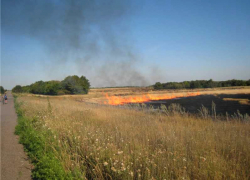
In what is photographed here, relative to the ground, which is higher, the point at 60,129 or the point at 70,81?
the point at 70,81

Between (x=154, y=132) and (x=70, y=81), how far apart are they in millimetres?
50809

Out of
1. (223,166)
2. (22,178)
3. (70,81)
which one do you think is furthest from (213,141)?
(70,81)

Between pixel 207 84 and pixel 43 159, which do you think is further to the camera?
pixel 207 84

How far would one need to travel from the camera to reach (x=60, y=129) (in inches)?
244

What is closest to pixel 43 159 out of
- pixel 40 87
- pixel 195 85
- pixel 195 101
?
pixel 195 101

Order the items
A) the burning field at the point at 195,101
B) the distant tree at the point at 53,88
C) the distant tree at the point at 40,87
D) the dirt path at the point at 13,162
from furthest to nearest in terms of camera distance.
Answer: the distant tree at the point at 40,87, the distant tree at the point at 53,88, the burning field at the point at 195,101, the dirt path at the point at 13,162

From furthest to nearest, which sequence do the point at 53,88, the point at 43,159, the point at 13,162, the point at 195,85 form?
the point at 195,85
the point at 53,88
the point at 13,162
the point at 43,159

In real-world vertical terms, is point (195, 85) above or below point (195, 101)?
above

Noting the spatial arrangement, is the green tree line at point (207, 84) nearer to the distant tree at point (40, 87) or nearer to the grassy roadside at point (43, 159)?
the distant tree at point (40, 87)

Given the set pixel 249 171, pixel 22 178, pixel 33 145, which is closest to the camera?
pixel 249 171

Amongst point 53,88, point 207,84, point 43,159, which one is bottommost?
point 43,159

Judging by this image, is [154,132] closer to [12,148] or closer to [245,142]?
[245,142]

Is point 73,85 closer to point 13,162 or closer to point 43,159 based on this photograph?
point 13,162

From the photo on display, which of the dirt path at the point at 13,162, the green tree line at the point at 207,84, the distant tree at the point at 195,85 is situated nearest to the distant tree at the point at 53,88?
the dirt path at the point at 13,162
